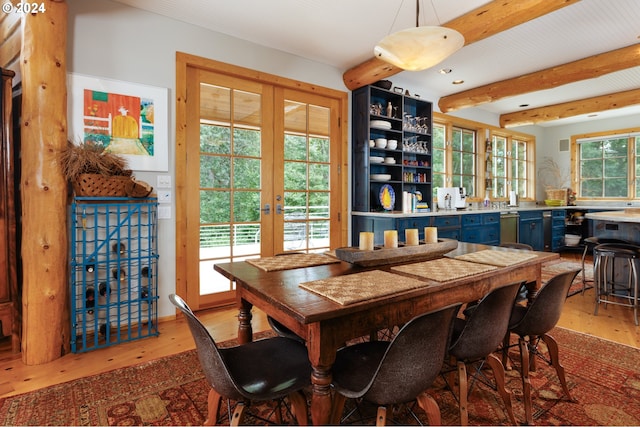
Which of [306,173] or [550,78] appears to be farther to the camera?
[550,78]

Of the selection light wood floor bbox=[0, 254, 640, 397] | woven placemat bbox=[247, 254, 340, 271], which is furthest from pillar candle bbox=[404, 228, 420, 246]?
light wood floor bbox=[0, 254, 640, 397]

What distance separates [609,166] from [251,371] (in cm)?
828

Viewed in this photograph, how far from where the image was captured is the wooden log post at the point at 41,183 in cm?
230

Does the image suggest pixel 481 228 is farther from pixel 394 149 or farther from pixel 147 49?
pixel 147 49

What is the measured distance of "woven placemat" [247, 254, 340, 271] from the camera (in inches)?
72.2

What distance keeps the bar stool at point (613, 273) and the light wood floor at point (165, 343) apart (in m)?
0.16

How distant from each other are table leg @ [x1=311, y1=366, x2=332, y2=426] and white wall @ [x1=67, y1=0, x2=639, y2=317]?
2275mm

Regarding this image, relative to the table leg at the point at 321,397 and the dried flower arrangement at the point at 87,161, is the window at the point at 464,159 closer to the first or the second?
the dried flower arrangement at the point at 87,161

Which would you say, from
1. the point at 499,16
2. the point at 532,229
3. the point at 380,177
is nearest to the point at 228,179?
the point at 380,177

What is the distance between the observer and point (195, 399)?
1.87 metres

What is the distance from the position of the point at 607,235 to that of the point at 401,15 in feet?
10.2

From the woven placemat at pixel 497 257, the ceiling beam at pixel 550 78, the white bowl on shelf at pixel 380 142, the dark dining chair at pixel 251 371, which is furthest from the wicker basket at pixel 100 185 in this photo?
the ceiling beam at pixel 550 78

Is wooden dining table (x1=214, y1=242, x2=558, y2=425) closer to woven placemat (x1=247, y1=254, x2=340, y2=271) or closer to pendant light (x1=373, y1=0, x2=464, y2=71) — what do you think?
woven placemat (x1=247, y1=254, x2=340, y2=271)

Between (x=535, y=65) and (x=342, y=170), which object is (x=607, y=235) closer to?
(x=535, y=65)
